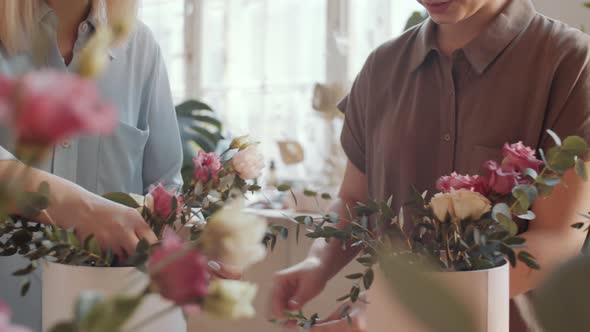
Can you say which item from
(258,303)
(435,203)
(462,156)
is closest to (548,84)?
(462,156)

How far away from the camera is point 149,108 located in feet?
4.29

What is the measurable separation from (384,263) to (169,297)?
0.29 feet

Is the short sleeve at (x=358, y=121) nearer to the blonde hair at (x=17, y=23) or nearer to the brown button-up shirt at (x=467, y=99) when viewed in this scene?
the brown button-up shirt at (x=467, y=99)

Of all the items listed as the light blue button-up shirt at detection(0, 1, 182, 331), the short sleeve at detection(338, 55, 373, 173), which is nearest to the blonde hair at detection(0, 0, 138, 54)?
the light blue button-up shirt at detection(0, 1, 182, 331)

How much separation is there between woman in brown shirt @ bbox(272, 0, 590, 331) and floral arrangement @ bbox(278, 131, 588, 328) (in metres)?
0.24

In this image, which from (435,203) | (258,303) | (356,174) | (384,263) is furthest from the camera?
(258,303)

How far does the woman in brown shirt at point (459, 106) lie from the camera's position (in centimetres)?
102

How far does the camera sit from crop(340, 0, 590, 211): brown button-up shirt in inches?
41.4

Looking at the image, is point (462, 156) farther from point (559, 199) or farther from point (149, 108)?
point (149, 108)

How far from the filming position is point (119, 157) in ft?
4.11

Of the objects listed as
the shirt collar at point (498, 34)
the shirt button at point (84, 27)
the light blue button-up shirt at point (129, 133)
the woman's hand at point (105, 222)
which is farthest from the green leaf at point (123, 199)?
the shirt collar at point (498, 34)

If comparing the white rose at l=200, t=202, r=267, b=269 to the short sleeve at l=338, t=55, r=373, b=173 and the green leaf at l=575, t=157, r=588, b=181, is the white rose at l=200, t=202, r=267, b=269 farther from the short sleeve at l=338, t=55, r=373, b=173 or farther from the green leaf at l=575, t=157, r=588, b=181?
the short sleeve at l=338, t=55, r=373, b=173

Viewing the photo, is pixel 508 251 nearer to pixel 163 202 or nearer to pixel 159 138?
pixel 163 202

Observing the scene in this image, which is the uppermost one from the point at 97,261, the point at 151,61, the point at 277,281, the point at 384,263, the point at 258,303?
the point at 384,263
